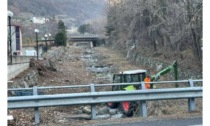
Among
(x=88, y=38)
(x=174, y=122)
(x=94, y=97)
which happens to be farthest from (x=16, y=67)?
(x=88, y=38)

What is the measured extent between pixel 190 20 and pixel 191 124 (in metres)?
12.8

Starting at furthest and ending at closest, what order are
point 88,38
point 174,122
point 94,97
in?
1. point 88,38
2. point 94,97
3. point 174,122

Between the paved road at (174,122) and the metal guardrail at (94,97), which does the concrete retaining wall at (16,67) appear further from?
the paved road at (174,122)

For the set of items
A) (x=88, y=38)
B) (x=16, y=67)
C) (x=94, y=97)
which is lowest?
(x=94, y=97)

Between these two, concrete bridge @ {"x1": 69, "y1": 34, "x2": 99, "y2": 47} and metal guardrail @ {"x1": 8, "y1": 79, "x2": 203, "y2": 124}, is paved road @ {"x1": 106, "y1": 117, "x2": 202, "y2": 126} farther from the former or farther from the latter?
concrete bridge @ {"x1": 69, "y1": 34, "x2": 99, "y2": 47}

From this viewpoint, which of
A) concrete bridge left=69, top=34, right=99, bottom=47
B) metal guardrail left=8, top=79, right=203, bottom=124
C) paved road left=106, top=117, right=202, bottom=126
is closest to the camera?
paved road left=106, top=117, right=202, bottom=126

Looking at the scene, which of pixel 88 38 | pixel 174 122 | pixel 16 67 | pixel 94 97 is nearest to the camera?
pixel 174 122

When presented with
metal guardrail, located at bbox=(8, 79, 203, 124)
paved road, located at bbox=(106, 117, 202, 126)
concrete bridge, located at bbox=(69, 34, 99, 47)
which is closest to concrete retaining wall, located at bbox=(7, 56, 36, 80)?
metal guardrail, located at bbox=(8, 79, 203, 124)

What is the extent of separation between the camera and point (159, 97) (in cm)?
784

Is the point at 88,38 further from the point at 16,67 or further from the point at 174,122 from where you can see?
the point at 174,122

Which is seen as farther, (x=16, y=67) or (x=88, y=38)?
(x=88, y=38)

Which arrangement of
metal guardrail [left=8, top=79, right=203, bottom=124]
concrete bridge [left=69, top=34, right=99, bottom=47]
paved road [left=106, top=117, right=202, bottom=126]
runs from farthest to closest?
concrete bridge [left=69, top=34, right=99, bottom=47] < metal guardrail [left=8, top=79, right=203, bottom=124] < paved road [left=106, top=117, right=202, bottom=126]
